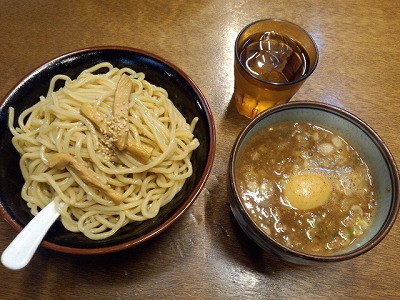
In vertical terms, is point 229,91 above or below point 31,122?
below

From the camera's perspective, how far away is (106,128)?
1522 millimetres

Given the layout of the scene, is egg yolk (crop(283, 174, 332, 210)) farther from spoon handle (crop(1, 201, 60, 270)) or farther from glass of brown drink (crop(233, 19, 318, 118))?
spoon handle (crop(1, 201, 60, 270))

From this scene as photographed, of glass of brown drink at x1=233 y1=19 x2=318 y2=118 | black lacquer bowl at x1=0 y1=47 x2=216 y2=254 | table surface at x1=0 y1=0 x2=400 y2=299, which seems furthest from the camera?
glass of brown drink at x1=233 y1=19 x2=318 y2=118

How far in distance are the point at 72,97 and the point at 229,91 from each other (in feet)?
2.69

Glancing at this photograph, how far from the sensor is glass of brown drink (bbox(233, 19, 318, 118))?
1755 mm

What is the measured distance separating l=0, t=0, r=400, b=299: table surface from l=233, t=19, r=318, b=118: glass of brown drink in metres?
0.19

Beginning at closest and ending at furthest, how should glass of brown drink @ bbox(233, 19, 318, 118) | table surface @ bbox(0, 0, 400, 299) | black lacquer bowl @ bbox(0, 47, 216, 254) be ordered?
black lacquer bowl @ bbox(0, 47, 216, 254) < table surface @ bbox(0, 0, 400, 299) < glass of brown drink @ bbox(233, 19, 318, 118)

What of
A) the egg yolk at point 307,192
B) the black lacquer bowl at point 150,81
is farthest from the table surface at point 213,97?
the egg yolk at point 307,192

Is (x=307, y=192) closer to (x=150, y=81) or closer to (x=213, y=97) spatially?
(x=213, y=97)

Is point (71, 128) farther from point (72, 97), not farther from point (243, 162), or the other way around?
point (243, 162)

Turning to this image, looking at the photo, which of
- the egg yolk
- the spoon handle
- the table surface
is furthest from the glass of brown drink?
the spoon handle

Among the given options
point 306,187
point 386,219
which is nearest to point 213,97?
point 306,187

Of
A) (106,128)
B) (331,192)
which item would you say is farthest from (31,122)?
(331,192)

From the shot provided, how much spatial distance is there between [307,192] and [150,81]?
0.93 metres
